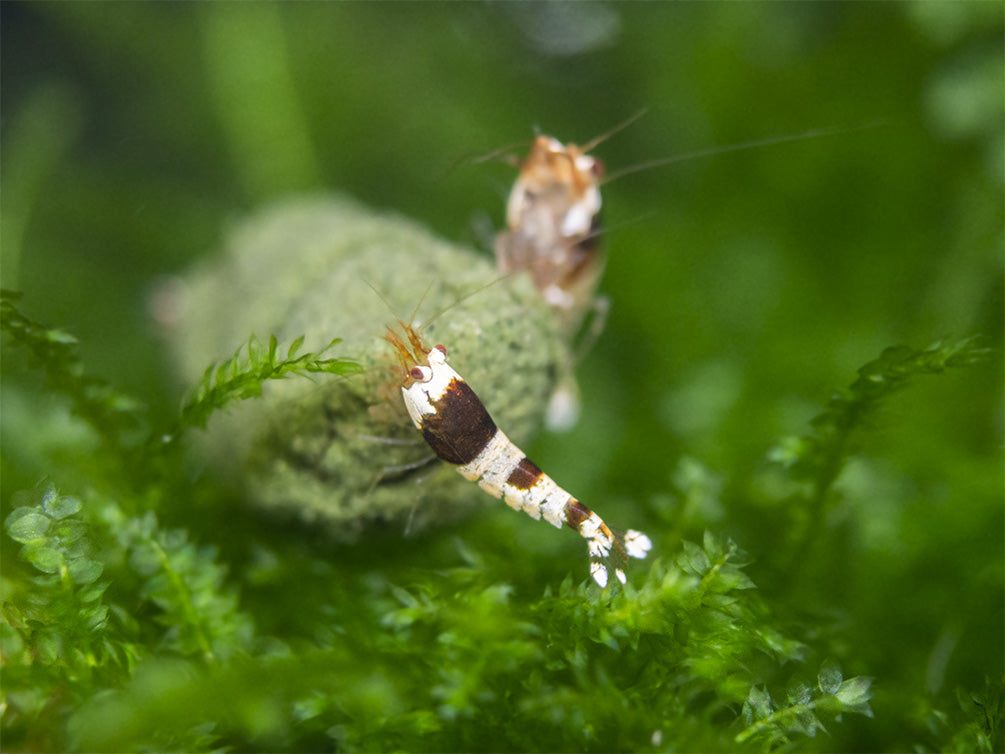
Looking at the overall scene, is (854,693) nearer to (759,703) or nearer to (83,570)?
(759,703)

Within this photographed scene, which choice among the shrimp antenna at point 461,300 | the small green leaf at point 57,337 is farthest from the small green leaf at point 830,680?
the small green leaf at point 57,337

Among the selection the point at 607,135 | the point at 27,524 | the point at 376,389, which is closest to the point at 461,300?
the point at 376,389

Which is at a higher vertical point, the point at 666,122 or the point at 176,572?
the point at 666,122

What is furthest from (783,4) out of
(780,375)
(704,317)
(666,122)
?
(780,375)

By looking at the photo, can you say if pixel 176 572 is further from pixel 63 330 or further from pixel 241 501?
pixel 63 330

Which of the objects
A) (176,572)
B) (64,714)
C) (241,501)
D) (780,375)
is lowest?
(64,714)

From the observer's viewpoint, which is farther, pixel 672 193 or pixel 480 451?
pixel 672 193

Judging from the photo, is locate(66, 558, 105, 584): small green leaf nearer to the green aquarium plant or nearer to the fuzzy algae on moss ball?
the green aquarium plant
